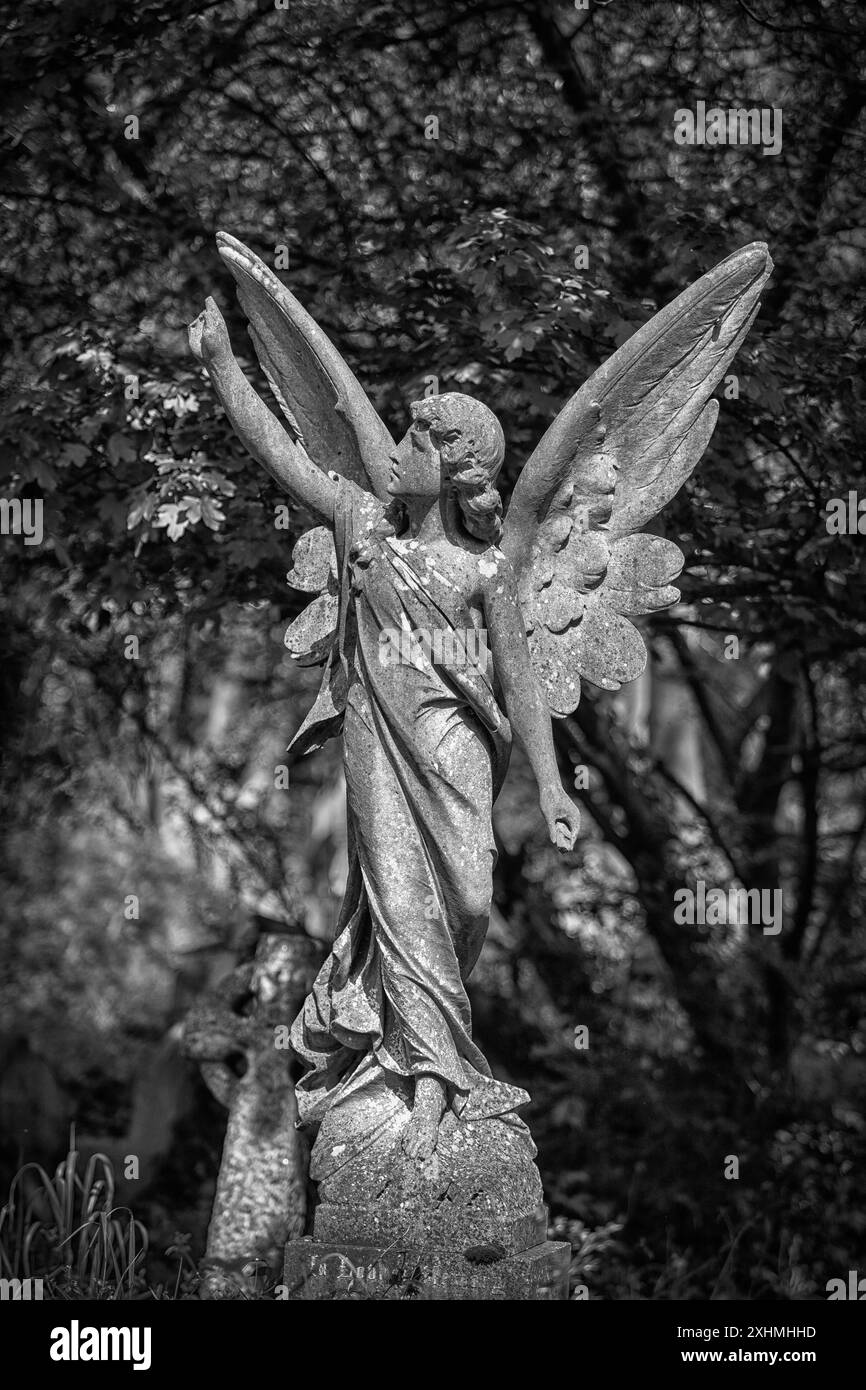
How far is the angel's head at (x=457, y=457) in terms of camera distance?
5.24 metres

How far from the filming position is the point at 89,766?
12.6 metres

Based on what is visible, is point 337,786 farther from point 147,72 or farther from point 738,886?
point 147,72

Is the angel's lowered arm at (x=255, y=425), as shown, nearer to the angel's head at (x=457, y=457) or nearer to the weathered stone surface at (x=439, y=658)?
the weathered stone surface at (x=439, y=658)

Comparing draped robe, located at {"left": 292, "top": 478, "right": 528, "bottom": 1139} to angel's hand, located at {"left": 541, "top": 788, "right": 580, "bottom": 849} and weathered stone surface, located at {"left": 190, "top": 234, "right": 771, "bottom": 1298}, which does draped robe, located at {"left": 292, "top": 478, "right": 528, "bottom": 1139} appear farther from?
angel's hand, located at {"left": 541, "top": 788, "right": 580, "bottom": 849}

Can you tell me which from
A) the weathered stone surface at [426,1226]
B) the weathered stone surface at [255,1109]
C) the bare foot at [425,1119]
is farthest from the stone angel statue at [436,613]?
the weathered stone surface at [255,1109]

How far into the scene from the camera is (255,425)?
547cm

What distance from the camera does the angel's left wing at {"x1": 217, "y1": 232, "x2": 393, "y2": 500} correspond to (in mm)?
5559

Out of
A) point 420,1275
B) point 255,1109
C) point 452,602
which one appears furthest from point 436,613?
point 255,1109

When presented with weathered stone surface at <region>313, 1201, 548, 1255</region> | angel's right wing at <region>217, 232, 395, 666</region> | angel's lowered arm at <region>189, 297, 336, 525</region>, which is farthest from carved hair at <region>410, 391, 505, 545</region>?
weathered stone surface at <region>313, 1201, 548, 1255</region>

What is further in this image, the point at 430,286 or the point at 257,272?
the point at 430,286

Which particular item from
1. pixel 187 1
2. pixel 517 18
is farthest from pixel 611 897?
pixel 187 1

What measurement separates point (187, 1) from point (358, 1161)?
573 cm

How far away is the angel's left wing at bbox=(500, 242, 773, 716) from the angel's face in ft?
1.11

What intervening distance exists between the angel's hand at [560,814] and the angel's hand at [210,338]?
1.69 m
